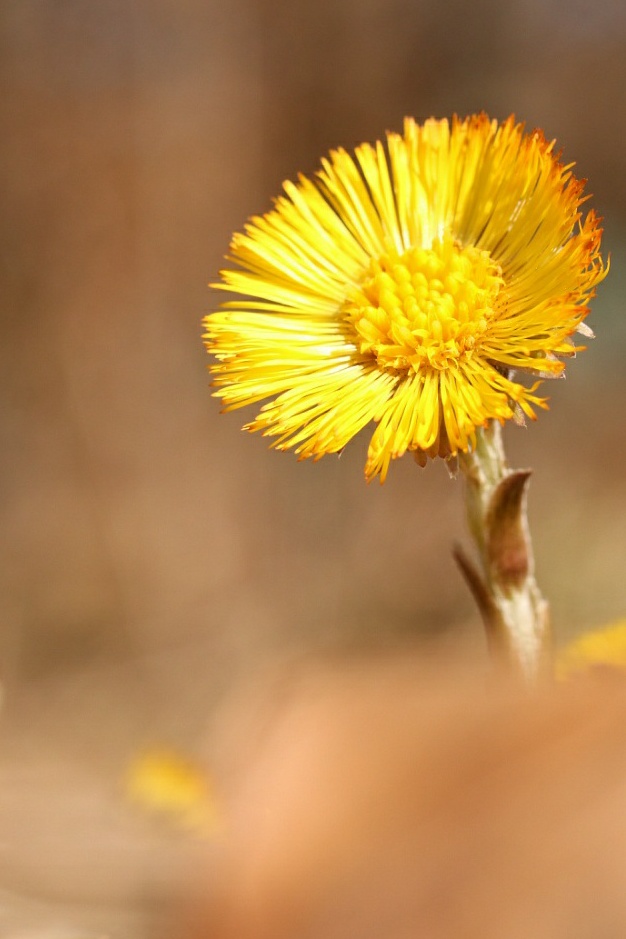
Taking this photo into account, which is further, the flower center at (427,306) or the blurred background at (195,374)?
the blurred background at (195,374)

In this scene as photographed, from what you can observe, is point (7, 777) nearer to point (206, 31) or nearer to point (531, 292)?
point (531, 292)

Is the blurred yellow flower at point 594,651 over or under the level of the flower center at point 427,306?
under

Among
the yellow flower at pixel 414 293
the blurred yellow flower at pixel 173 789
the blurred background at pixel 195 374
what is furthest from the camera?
the blurred background at pixel 195 374

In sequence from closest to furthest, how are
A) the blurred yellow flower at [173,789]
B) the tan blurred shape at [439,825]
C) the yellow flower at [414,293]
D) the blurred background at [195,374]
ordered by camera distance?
1. the tan blurred shape at [439,825]
2. the yellow flower at [414,293]
3. the blurred yellow flower at [173,789]
4. the blurred background at [195,374]

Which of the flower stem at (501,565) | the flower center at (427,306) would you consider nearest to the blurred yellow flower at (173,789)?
the flower stem at (501,565)

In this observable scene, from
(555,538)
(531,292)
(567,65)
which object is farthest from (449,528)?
(531,292)

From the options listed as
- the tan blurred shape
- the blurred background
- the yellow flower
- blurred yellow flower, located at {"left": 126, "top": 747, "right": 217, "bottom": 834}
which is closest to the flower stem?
the yellow flower

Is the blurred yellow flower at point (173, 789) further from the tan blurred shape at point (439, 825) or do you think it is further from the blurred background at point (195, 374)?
the blurred background at point (195, 374)

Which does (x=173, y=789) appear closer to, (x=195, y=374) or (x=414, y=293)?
(x=414, y=293)
